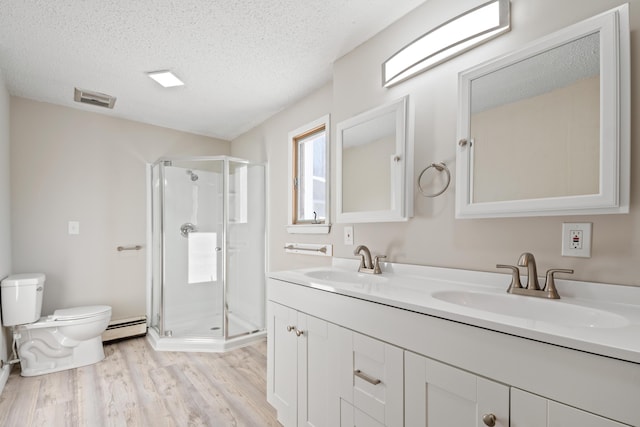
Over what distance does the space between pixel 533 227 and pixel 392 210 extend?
63 cm

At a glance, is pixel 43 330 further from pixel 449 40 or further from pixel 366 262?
pixel 449 40

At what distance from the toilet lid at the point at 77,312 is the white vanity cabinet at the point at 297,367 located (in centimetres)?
174

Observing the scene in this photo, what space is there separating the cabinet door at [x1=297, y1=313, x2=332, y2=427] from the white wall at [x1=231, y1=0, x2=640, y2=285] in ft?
1.88

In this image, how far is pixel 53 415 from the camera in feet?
5.93

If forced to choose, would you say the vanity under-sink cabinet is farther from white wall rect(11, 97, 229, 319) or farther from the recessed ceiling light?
white wall rect(11, 97, 229, 319)

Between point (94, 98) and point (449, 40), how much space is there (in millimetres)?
2805

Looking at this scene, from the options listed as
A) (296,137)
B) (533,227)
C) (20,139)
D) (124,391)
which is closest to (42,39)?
(20,139)

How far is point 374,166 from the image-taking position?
69.7 inches

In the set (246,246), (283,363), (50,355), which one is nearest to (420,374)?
(283,363)

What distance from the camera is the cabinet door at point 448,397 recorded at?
0.81 m

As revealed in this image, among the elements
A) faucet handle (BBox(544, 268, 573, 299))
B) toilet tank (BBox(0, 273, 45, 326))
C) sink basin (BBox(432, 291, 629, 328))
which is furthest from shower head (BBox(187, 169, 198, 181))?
faucet handle (BBox(544, 268, 573, 299))

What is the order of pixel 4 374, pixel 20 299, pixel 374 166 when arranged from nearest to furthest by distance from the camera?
pixel 374 166, pixel 4 374, pixel 20 299

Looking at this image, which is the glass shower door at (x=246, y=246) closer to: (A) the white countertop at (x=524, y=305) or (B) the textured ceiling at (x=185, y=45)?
(B) the textured ceiling at (x=185, y=45)

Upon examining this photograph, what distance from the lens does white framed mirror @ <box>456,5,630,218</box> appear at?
3.11 ft
